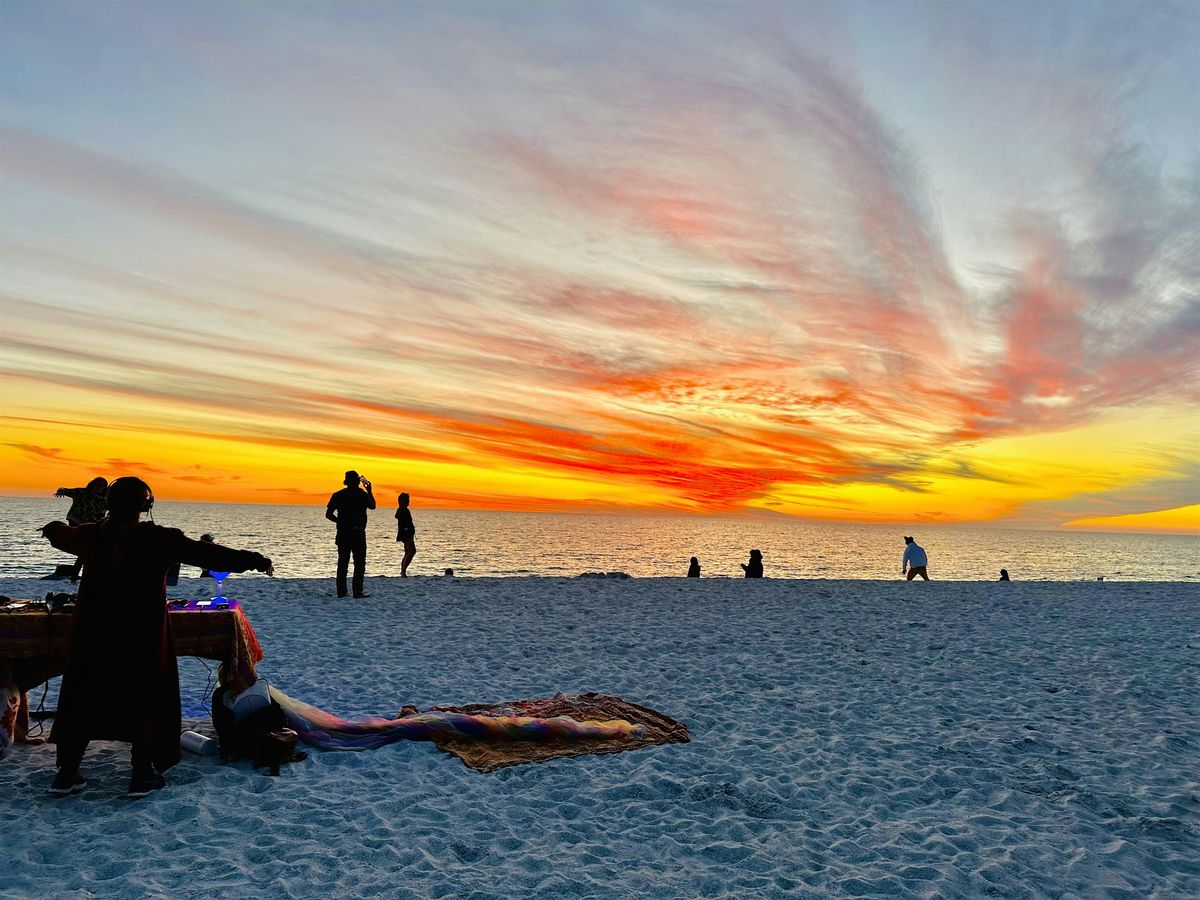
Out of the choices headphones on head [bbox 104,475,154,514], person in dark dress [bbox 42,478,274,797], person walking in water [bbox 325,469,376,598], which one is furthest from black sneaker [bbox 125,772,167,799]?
person walking in water [bbox 325,469,376,598]

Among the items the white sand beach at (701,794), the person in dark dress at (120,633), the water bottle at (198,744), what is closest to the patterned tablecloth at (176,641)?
the person in dark dress at (120,633)

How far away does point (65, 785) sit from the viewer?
5.70 meters

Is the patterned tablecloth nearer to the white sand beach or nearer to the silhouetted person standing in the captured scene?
the white sand beach

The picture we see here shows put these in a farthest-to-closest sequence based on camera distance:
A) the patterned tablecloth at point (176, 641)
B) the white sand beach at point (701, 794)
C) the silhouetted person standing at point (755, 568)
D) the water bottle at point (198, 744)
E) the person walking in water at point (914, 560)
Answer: the person walking in water at point (914, 560) < the silhouetted person standing at point (755, 568) < the water bottle at point (198, 744) < the patterned tablecloth at point (176, 641) < the white sand beach at point (701, 794)

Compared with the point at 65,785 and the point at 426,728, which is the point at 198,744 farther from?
the point at 426,728

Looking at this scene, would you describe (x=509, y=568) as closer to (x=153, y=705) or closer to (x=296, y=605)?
(x=296, y=605)

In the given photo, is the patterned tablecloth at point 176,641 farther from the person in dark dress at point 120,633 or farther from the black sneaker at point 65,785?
the black sneaker at point 65,785

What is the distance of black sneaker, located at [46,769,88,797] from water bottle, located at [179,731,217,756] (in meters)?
0.94

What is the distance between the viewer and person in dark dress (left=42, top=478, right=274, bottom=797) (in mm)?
5746

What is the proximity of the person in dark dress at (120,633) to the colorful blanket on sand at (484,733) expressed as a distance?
54.8 inches

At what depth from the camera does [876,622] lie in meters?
15.7

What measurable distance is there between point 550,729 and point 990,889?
401cm

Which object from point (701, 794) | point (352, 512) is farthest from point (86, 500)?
point (701, 794)

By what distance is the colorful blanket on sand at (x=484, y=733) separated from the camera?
705cm
